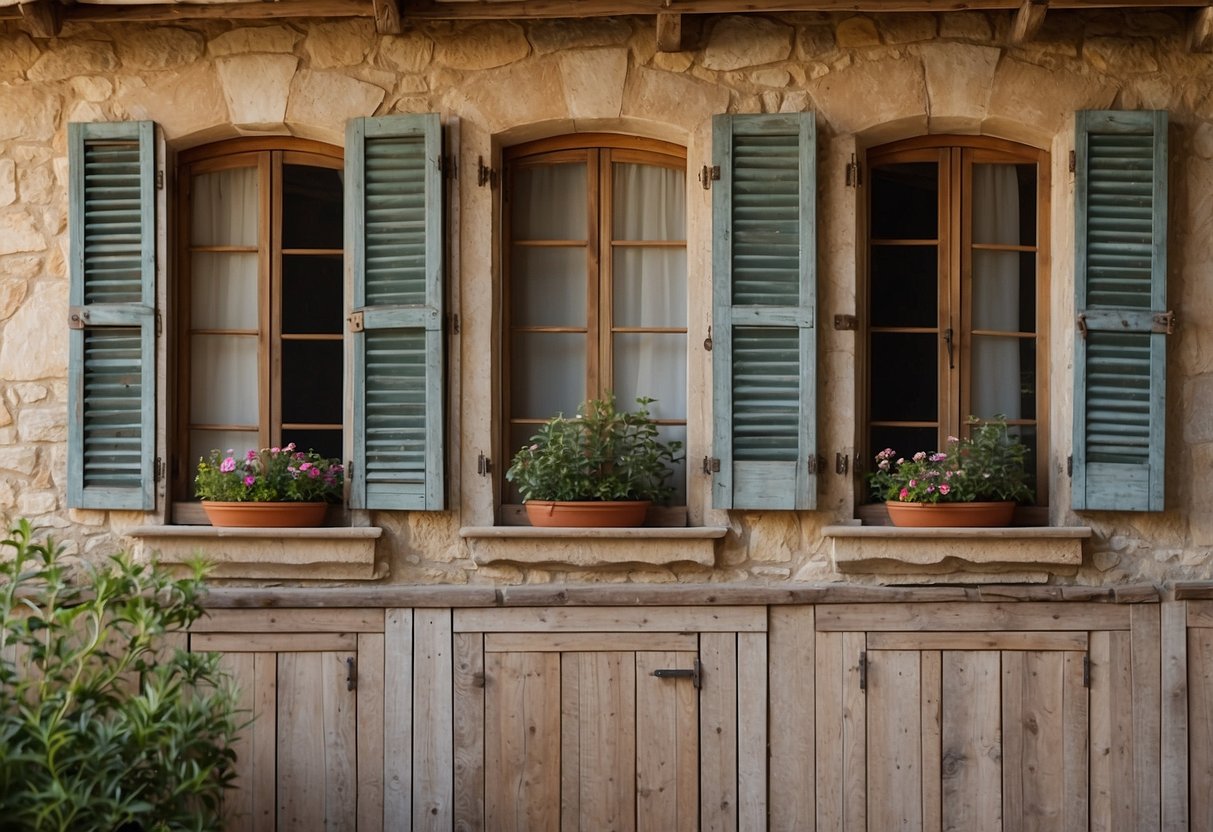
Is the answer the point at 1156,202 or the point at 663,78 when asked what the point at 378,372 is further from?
the point at 1156,202

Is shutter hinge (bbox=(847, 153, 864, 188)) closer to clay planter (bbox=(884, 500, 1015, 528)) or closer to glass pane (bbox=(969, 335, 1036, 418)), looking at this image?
glass pane (bbox=(969, 335, 1036, 418))

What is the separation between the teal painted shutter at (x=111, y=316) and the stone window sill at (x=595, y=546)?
1.39 meters

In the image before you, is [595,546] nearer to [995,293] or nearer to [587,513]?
[587,513]

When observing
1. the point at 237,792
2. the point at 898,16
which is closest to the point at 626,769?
the point at 237,792

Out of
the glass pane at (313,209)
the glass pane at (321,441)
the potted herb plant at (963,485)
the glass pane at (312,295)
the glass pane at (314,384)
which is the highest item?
the glass pane at (313,209)

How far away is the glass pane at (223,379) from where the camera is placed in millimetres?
5109

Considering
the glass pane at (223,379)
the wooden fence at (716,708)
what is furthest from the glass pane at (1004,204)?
→ the glass pane at (223,379)

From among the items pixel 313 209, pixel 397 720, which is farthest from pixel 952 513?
pixel 313 209

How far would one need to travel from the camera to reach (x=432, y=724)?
4.79 meters

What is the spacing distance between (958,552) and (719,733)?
1.15 meters

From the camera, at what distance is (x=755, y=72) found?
4875 millimetres

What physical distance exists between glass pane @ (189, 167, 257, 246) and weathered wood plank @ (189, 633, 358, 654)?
5.29 feet

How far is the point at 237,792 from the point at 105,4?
3058 millimetres

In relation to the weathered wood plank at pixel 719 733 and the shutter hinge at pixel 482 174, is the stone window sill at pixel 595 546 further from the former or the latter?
the shutter hinge at pixel 482 174
